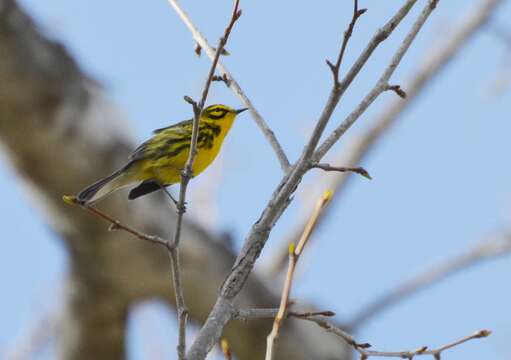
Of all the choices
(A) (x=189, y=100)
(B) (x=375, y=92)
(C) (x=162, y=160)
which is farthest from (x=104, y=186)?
(B) (x=375, y=92)

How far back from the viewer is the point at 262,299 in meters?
7.56

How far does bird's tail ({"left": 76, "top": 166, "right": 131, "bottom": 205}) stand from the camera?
3633mm

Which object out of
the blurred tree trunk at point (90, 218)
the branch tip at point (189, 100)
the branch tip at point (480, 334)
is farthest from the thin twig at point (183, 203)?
the blurred tree trunk at point (90, 218)

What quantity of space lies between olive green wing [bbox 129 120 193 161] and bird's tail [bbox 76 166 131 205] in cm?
10

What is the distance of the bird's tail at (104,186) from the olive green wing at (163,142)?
0.10m

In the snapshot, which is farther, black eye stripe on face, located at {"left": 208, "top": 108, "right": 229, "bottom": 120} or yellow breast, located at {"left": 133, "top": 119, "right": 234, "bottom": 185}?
black eye stripe on face, located at {"left": 208, "top": 108, "right": 229, "bottom": 120}

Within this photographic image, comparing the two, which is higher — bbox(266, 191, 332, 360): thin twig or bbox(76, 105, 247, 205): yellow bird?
bbox(76, 105, 247, 205): yellow bird

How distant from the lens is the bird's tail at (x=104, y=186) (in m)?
3.63

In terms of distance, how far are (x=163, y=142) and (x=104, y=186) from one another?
41 centimetres

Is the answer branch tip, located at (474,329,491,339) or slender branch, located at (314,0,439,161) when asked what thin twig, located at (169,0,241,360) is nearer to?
slender branch, located at (314,0,439,161)

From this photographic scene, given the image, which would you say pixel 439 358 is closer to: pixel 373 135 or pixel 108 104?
pixel 108 104

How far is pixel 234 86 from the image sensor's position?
272 cm

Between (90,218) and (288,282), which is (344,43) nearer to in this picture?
(288,282)

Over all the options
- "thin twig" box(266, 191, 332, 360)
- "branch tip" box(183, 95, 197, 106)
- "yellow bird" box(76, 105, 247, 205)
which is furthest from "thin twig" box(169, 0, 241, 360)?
"yellow bird" box(76, 105, 247, 205)
